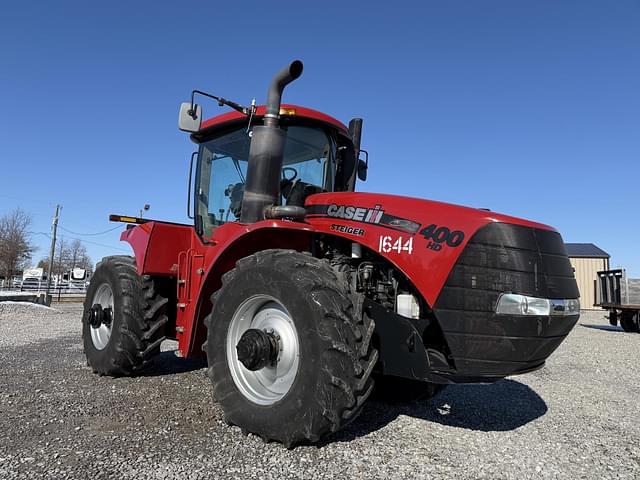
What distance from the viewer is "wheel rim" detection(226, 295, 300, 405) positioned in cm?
321

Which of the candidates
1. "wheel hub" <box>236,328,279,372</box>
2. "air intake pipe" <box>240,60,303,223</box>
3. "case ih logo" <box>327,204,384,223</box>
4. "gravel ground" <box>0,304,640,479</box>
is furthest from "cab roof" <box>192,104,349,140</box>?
"gravel ground" <box>0,304,640,479</box>

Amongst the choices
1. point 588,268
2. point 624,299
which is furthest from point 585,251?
point 624,299

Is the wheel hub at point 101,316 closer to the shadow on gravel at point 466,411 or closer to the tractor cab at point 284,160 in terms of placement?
the tractor cab at point 284,160

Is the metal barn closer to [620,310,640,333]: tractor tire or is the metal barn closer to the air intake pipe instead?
[620,310,640,333]: tractor tire

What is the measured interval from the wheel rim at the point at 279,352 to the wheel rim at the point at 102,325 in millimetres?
2408

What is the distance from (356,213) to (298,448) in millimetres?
1588

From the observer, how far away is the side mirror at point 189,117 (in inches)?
152

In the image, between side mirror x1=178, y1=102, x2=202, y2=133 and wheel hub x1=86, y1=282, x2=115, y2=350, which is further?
wheel hub x1=86, y1=282, x2=115, y2=350

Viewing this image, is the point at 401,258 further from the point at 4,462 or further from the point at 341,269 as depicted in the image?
the point at 4,462

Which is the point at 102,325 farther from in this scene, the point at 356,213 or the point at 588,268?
the point at 588,268

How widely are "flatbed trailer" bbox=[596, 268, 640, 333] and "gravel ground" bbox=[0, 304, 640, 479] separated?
11.4 m

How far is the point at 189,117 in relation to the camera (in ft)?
12.7

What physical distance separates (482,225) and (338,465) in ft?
5.43

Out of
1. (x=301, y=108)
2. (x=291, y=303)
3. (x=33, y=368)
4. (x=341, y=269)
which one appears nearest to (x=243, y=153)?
(x=301, y=108)
